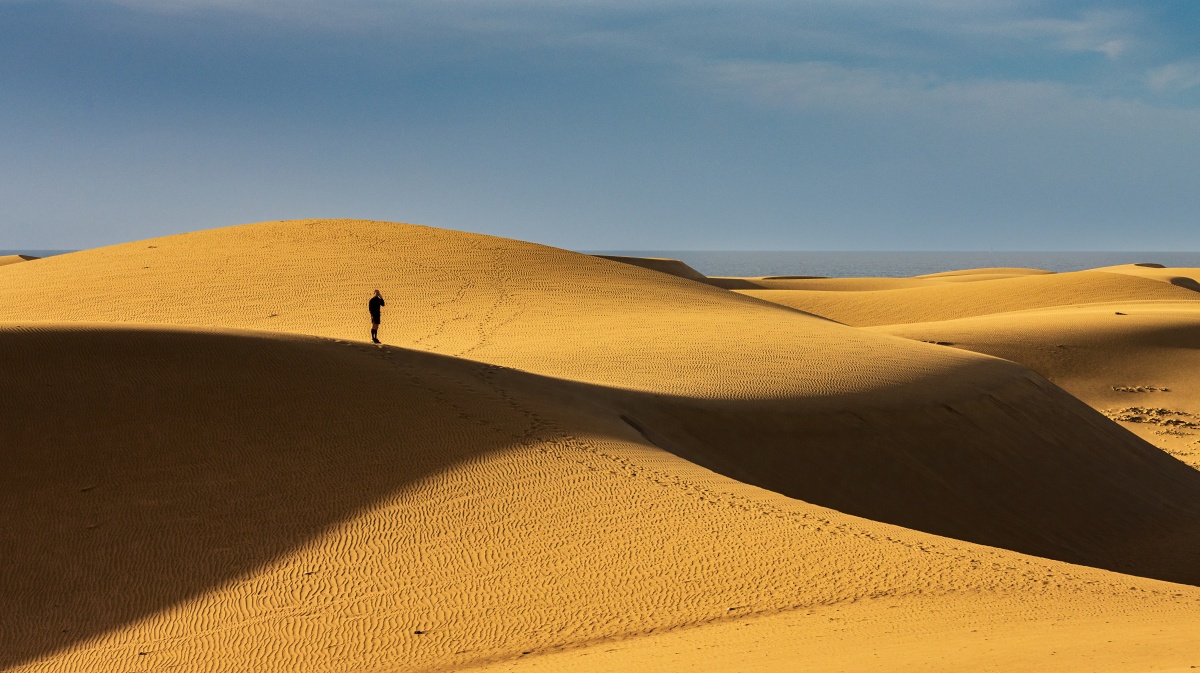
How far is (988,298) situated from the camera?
49.3 metres

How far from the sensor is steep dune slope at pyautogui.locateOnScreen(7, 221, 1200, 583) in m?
16.1

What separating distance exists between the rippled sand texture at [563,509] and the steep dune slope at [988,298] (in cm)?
2623

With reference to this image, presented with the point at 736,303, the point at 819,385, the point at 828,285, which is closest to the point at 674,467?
the point at 819,385

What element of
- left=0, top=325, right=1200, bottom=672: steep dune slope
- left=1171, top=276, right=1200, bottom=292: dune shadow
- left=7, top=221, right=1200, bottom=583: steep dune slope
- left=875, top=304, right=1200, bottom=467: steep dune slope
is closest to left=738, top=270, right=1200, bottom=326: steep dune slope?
left=875, top=304, right=1200, bottom=467: steep dune slope

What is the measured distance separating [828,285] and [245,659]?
2626 inches

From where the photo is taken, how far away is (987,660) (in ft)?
21.6

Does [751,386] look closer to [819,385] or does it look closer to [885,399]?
[819,385]

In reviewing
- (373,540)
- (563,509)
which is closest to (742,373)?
(563,509)

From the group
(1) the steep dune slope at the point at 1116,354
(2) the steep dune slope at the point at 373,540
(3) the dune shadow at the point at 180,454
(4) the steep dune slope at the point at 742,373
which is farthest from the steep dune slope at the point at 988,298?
(2) the steep dune slope at the point at 373,540

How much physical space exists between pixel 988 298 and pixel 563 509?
43623mm

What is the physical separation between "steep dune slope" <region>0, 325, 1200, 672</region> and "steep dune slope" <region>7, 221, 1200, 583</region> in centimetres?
376

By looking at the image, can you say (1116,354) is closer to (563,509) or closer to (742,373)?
(742,373)

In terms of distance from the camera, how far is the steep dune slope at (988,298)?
4759cm

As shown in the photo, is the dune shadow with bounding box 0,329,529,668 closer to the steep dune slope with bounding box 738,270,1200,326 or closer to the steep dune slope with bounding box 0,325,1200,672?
the steep dune slope with bounding box 0,325,1200,672
